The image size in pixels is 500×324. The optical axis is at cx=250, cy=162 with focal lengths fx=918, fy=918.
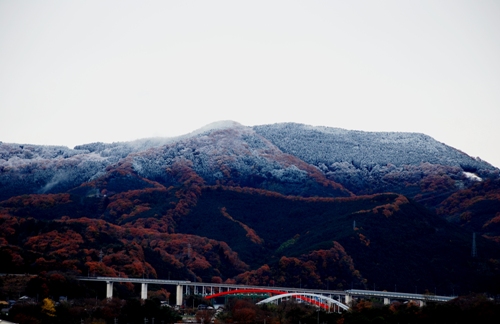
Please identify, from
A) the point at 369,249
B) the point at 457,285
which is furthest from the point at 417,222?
the point at 457,285

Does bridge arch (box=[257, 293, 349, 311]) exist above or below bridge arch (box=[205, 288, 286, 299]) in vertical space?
below

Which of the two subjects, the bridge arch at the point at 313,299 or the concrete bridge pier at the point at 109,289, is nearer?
the bridge arch at the point at 313,299

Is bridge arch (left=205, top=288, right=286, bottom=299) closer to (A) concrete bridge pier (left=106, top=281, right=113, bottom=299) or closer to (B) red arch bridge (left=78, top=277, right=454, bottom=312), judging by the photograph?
(B) red arch bridge (left=78, top=277, right=454, bottom=312)

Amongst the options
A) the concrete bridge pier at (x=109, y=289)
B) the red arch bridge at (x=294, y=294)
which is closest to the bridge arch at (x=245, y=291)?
the red arch bridge at (x=294, y=294)

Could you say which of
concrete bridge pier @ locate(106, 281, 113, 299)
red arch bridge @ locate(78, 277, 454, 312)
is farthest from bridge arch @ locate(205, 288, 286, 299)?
concrete bridge pier @ locate(106, 281, 113, 299)

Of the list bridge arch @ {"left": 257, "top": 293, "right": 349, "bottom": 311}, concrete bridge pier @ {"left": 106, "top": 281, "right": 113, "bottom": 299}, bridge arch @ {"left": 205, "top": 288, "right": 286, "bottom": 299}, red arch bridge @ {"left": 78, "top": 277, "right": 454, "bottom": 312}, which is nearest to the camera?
bridge arch @ {"left": 257, "top": 293, "right": 349, "bottom": 311}

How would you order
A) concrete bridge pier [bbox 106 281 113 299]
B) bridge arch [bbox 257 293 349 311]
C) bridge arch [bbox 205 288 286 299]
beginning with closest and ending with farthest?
bridge arch [bbox 257 293 349 311], concrete bridge pier [bbox 106 281 113 299], bridge arch [bbox 205 288 286 299]

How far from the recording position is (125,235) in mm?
170875

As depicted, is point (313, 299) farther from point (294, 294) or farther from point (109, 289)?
point (109, 289)

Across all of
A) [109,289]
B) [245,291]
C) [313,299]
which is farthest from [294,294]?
[109,289]

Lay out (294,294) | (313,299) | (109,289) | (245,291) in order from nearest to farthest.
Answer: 1. (294,294)
2. (313,299)
3. (109,289)
4. (245,291)

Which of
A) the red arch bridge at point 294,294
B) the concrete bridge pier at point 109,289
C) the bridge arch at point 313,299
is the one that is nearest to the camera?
the bridge arch at point 313,299

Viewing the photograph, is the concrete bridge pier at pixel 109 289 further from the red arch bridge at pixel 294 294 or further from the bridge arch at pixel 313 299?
the bridge arch at pixel 313 299

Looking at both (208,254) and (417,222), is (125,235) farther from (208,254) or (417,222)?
(417,222)
